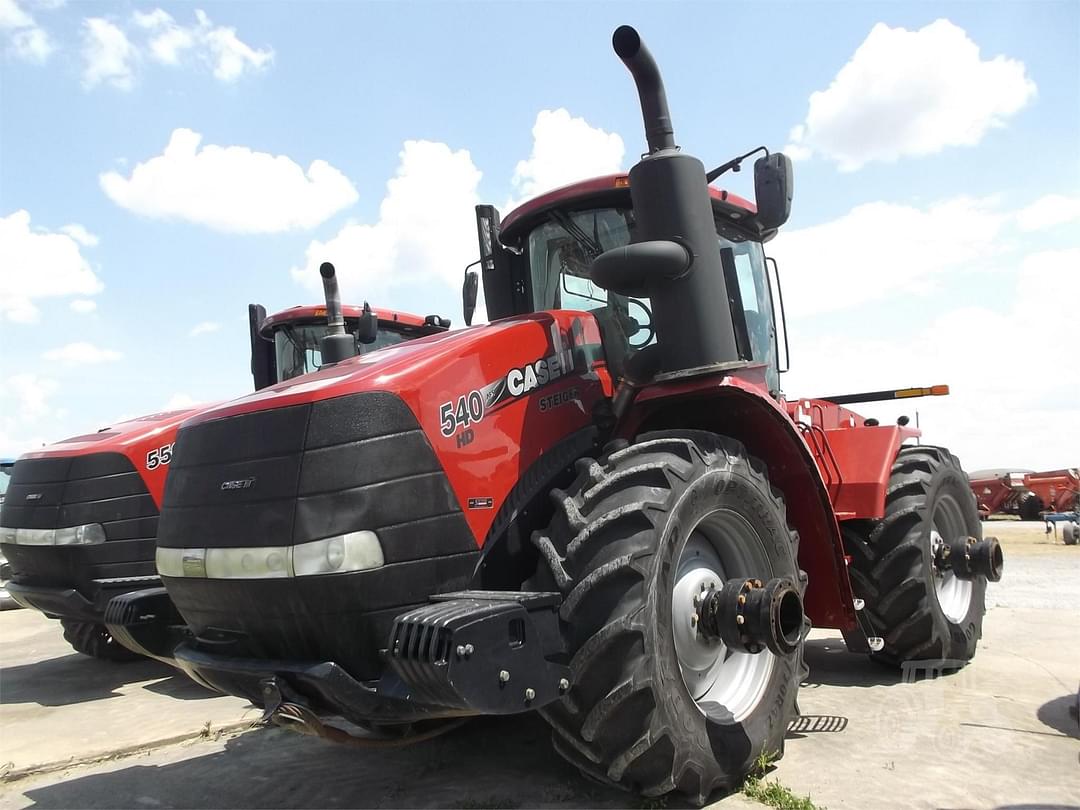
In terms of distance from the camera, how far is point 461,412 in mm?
3092

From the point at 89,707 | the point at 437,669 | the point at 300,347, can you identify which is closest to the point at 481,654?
the point at 437,669

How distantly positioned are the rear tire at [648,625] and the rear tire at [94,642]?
480 cm

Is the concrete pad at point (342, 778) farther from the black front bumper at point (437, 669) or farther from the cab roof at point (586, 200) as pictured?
the cab roof at point (586, 200)

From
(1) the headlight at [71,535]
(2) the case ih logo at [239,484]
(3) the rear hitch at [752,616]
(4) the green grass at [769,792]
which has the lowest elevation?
(4) the green grass at [769,792]

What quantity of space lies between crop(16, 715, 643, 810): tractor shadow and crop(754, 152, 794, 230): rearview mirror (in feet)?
8.83

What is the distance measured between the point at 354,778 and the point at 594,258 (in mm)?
2657

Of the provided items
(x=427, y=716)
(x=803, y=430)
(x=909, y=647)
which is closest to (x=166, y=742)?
(x=427, y=716)

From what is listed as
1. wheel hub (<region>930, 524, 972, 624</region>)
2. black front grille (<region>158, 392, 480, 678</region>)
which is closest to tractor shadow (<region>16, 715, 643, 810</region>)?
black front grille (<region>158, 392, 480, 678</region>)

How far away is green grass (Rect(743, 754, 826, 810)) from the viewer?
3037 millimetres

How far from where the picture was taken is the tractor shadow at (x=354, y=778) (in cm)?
330

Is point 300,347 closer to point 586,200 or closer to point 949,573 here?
point 586,200

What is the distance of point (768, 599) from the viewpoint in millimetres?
3176

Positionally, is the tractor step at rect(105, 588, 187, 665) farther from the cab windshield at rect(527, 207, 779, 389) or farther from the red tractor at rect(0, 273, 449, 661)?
the cab windshield at rect(527, 207, 779, 389)

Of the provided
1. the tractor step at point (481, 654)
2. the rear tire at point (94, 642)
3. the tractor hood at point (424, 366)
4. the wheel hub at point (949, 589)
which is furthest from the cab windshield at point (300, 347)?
the tractor step at point (481, 654)
